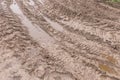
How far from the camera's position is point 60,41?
5.18 m

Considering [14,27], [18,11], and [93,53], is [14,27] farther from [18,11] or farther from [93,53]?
[93,53]

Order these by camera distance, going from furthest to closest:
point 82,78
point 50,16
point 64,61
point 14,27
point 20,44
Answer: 1. point 50,16
2. point 14,27
3. point 20,44
4. point 64,61
5. point 82,78

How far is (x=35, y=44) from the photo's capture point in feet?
16.8

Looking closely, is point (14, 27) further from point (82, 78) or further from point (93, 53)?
point (82, 78)

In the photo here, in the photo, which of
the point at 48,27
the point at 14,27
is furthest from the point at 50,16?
the point at 14,27

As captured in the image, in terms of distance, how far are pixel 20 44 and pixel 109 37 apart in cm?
216

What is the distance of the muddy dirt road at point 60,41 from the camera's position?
13.6ft

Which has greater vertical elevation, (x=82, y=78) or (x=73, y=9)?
(x=73, y=9)

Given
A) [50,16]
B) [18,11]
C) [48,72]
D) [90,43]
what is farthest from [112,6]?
[48,72]

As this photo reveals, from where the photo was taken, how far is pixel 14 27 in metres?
5.84

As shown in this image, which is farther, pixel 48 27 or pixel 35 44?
pixel 48 27

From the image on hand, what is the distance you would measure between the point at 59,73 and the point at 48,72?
0.21 m

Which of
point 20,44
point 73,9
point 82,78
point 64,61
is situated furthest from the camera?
point 73,9

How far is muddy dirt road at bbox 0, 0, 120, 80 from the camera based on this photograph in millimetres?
4152
